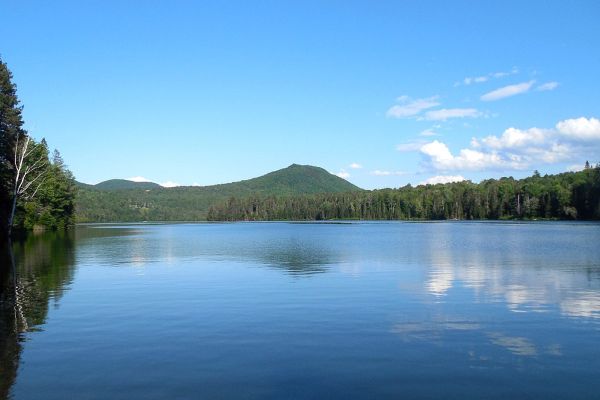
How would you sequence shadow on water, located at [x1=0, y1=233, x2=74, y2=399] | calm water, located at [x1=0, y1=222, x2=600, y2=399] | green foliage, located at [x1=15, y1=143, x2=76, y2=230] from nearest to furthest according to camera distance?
calm water, located at [x1=0, y1=222, x2=600, y2=399]
shadow on water, located at [x1=0, y1=233, x2=74, y2=399]
green foliage, located at [x1=15, y1=143, x2=76, y2=230]

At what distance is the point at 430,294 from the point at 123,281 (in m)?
16.3

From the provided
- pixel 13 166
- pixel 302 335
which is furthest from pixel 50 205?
pixel 302 335

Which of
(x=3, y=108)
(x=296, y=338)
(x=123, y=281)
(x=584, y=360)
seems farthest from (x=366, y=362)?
(x=3, y=108)

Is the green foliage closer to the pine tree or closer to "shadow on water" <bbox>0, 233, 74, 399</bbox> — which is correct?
the pine tree

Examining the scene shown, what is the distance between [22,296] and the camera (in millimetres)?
21922

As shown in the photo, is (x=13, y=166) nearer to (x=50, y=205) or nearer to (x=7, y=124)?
(x=7, y=124)

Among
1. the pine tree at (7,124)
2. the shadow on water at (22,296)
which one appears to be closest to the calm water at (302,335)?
the shadow on water at (22,296)

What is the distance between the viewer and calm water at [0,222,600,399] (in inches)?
431

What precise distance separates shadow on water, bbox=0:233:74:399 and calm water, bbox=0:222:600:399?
0.08 metres

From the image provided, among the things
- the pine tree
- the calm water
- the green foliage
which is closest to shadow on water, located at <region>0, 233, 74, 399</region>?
the calm water

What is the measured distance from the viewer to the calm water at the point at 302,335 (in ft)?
35.9

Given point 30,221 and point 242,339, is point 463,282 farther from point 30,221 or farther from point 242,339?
point 30,221

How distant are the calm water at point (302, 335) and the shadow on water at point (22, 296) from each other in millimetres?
84

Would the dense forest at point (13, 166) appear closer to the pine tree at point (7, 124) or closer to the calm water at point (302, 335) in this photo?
the pine tree at point (7, 124)
